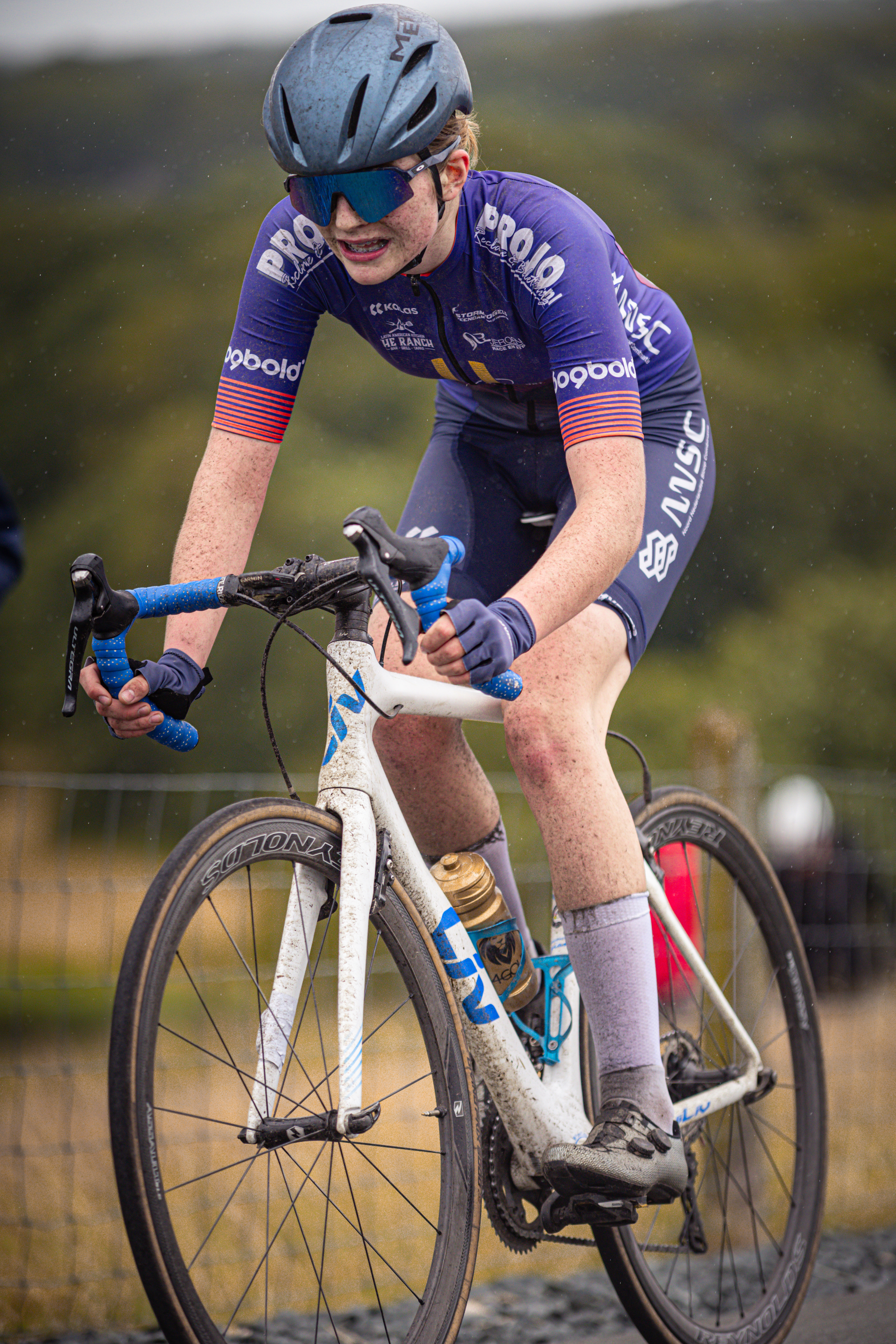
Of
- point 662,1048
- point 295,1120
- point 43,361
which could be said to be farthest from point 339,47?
point 43,361

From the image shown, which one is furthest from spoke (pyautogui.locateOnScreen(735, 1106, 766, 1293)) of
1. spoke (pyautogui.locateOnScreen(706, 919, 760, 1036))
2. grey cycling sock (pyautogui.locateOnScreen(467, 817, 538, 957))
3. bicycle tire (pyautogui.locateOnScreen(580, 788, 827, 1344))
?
grey cycling sock (pyautogui.locateOnScreen(467, 817, 538, 957))

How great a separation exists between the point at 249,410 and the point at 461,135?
0.54m

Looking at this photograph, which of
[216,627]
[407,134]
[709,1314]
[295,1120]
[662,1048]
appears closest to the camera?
[295,1120]

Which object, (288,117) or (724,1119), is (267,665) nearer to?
(288,117)

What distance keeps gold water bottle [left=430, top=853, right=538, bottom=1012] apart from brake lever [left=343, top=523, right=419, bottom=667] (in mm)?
682

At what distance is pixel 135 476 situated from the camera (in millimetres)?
20391

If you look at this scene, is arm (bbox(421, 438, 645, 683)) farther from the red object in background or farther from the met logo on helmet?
the red object in background

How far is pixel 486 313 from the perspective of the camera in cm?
215

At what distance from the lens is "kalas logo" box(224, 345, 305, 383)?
2203 mm

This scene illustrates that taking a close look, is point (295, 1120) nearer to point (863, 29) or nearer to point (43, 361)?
point (43, 361)

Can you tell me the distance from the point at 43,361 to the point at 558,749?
21063 mm

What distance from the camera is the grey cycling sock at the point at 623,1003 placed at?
6.86 feet

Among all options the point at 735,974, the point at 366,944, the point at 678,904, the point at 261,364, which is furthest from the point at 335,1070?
the point at 735,974

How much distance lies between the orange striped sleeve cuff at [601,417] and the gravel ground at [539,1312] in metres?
1.83
